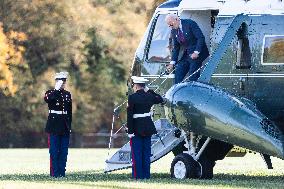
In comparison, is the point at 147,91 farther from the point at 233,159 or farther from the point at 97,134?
the point at 97,134

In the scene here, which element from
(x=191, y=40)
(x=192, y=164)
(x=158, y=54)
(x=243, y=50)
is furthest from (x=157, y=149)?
(x=243, y=50)

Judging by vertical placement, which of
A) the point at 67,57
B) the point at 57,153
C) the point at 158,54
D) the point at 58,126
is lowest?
the point at 57,153

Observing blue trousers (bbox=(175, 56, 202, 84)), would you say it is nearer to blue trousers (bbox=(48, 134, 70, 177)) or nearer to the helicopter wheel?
the helicopter wheel

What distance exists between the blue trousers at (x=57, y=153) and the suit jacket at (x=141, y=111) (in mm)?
1683

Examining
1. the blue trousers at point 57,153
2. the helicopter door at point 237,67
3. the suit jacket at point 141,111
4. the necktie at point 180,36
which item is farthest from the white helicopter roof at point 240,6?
the blue trousers at point 57,153

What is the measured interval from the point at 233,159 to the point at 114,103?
3581 centimetres

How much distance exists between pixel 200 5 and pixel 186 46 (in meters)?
0.92

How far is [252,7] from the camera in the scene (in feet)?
83.7

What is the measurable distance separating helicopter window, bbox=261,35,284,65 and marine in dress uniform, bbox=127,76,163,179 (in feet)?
7.26

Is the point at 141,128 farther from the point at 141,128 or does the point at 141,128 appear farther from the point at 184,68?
the point at 184,68

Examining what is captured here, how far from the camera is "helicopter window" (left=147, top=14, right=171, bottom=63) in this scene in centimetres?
2833

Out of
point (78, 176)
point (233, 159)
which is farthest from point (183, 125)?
point (233, 159)

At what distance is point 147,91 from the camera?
2588cm

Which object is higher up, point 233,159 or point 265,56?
point 265,56
